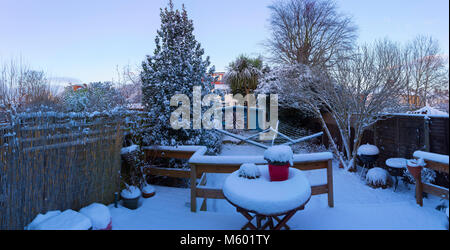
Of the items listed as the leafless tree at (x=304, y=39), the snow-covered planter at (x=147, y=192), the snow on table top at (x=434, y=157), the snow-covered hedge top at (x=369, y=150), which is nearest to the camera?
the snow on table top at (x=434, y=157)

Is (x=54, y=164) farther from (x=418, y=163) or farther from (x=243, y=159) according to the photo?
(x=418, y=163)

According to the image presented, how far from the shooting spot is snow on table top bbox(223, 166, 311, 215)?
146 cm

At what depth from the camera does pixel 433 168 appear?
168 cm

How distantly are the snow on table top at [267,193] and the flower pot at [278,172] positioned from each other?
4 cm

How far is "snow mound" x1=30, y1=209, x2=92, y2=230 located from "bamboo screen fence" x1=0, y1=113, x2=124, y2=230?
9.5 inches

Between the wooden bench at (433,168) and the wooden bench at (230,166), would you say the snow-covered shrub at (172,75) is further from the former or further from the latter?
the wooden bench at (433,168)

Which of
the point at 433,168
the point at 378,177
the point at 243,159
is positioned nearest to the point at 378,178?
the point at 378,177

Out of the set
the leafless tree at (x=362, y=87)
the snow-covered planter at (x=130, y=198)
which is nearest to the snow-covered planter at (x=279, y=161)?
the snow-covered planter at (x=130, y=198)

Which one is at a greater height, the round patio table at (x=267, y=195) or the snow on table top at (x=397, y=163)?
the round patio table at (x=267, y=195)

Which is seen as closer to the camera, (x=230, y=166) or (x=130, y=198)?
(x=230, y=166)

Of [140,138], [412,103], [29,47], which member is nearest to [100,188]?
[140,138]

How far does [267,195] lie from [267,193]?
0.03m

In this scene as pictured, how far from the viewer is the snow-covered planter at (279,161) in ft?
5.43

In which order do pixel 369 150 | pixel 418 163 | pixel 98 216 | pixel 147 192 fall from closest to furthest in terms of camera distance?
pixel 98 216
pixel 418 163
pixel 147 192
pixel 369 150
